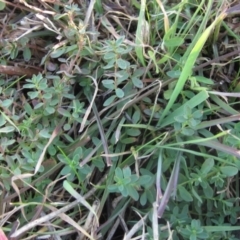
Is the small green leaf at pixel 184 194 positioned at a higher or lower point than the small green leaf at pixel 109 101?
lower

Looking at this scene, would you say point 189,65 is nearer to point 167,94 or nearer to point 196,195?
point 167,94

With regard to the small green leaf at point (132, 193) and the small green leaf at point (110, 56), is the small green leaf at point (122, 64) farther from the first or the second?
the small green leaf at point (132, 193)

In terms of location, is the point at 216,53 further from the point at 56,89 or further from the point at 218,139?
the point at 56,89

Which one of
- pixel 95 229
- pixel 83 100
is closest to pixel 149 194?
pixel 95 229

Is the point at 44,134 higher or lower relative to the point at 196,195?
higher

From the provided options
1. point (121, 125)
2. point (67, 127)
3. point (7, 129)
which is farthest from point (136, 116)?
point (7, 129)

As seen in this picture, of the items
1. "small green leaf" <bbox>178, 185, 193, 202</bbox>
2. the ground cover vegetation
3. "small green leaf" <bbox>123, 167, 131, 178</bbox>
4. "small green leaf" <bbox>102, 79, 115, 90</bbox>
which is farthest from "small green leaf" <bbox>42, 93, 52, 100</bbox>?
"small green leaf" <bbox>178, 185, 193, 202</bbox>

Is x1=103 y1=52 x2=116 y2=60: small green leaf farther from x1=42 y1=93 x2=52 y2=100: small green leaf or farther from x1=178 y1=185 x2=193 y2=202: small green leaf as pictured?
x1=178 y1=185 x2=193 y2=202: small green leaf

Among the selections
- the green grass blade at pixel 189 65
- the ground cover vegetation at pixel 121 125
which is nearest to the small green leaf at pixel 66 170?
the ground cover vegetation at pixel 121 125
